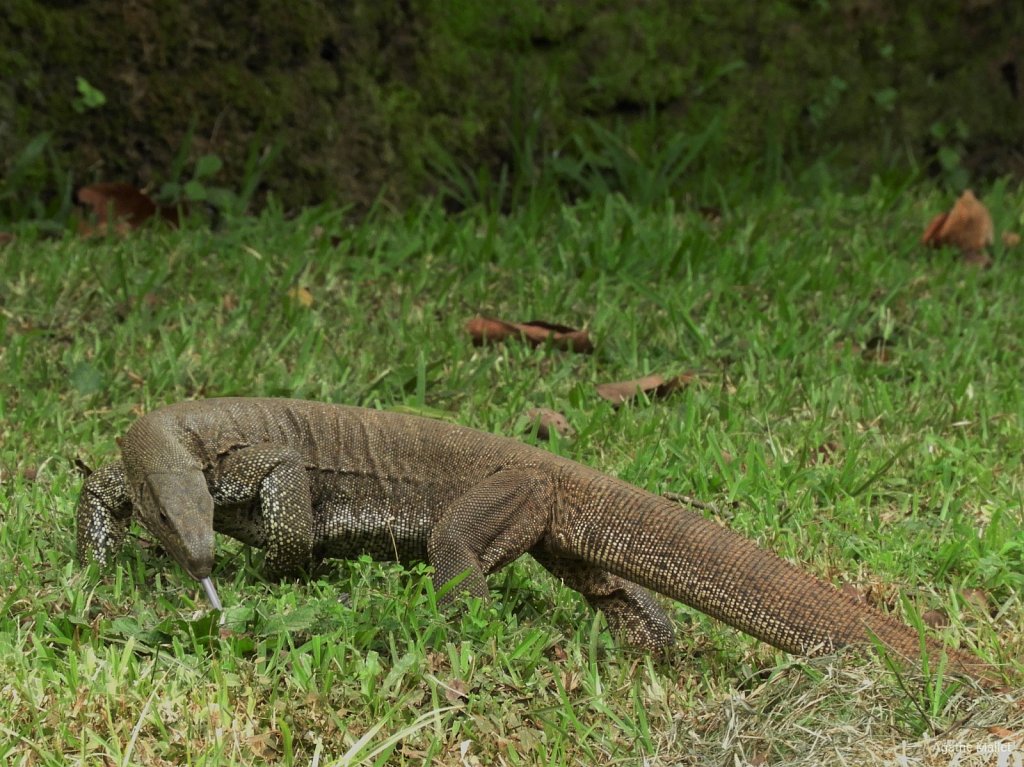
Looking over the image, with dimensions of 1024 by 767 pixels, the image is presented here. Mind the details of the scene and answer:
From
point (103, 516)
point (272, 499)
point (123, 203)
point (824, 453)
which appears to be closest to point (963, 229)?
point (824, 453)

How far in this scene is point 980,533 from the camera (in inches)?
→ 158

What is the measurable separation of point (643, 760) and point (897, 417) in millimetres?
2267

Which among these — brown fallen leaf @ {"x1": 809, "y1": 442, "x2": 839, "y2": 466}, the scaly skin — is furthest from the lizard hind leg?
brown fallen leaf @ {"x1": 809, "y1": 442, "x2": 839, "y2": 466}

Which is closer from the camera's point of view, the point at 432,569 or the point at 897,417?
the point at 432,569

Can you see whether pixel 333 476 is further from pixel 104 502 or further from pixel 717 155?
pixel 717 155

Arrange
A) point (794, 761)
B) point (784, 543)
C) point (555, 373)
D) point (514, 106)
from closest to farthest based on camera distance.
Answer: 1. point (794, 761)
2. point (784, 543)
3. point (555, 373)
4. point (514, 106)

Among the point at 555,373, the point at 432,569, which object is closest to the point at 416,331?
the point at 555,373

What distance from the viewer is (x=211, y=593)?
125 inches

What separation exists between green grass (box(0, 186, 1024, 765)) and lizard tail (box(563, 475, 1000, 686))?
0.28 ft

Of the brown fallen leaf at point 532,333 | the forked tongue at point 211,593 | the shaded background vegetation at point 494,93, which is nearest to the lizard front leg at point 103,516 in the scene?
the forked tongue at point 211,593

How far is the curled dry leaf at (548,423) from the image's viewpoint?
4.57m

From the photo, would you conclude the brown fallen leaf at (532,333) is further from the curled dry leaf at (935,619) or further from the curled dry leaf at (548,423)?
the curled dry leaf at (935,619)

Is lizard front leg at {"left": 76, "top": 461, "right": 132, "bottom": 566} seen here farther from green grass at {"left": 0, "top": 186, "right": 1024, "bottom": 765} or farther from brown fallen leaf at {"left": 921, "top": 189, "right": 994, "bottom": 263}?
brown fallen leaf at {"left": 921, "top": 189, "right": 994, "bottom": 263}

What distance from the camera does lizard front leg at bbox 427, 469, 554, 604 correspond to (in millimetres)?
3363
